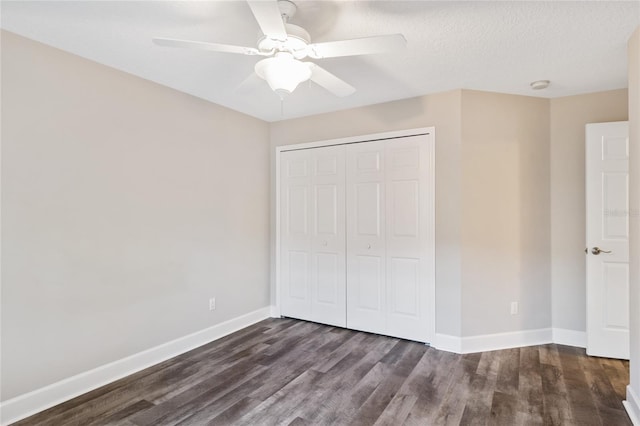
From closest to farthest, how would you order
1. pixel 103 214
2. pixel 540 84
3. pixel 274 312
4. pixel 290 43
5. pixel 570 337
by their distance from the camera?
pixel 290 43 < pixel 103 214 < pixel 540 84 < pixel 570 337 < pixel 274 312

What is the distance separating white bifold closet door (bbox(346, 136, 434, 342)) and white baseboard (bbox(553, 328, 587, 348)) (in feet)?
4.21

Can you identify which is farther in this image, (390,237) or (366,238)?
(366,238)

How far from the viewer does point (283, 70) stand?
5.80 ft

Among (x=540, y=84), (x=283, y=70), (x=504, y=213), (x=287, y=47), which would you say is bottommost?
(x=504, y=213)

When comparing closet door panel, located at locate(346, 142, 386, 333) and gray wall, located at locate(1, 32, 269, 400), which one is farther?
closet door panel, located at locate(346, 142, 386, 333)

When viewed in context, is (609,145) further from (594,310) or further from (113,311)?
(113,311)

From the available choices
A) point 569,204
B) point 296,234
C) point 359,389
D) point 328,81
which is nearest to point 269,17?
point 328,81

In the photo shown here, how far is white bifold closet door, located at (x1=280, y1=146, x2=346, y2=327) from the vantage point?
3.77 metres

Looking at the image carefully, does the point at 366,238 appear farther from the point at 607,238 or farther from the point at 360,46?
the point at 360,46

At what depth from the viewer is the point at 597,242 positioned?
9.77ft

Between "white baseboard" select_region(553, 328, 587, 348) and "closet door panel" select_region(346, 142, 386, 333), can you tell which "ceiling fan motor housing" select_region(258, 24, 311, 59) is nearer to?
"closet door panel" select_region(346, 142, 386, 333)

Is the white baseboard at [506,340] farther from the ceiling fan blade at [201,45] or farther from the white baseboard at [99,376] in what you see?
the ceiling fan blade at [201,45]

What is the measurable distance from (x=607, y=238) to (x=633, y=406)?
143 cm

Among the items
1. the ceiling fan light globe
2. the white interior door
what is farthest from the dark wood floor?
the ceiling fan light globe
